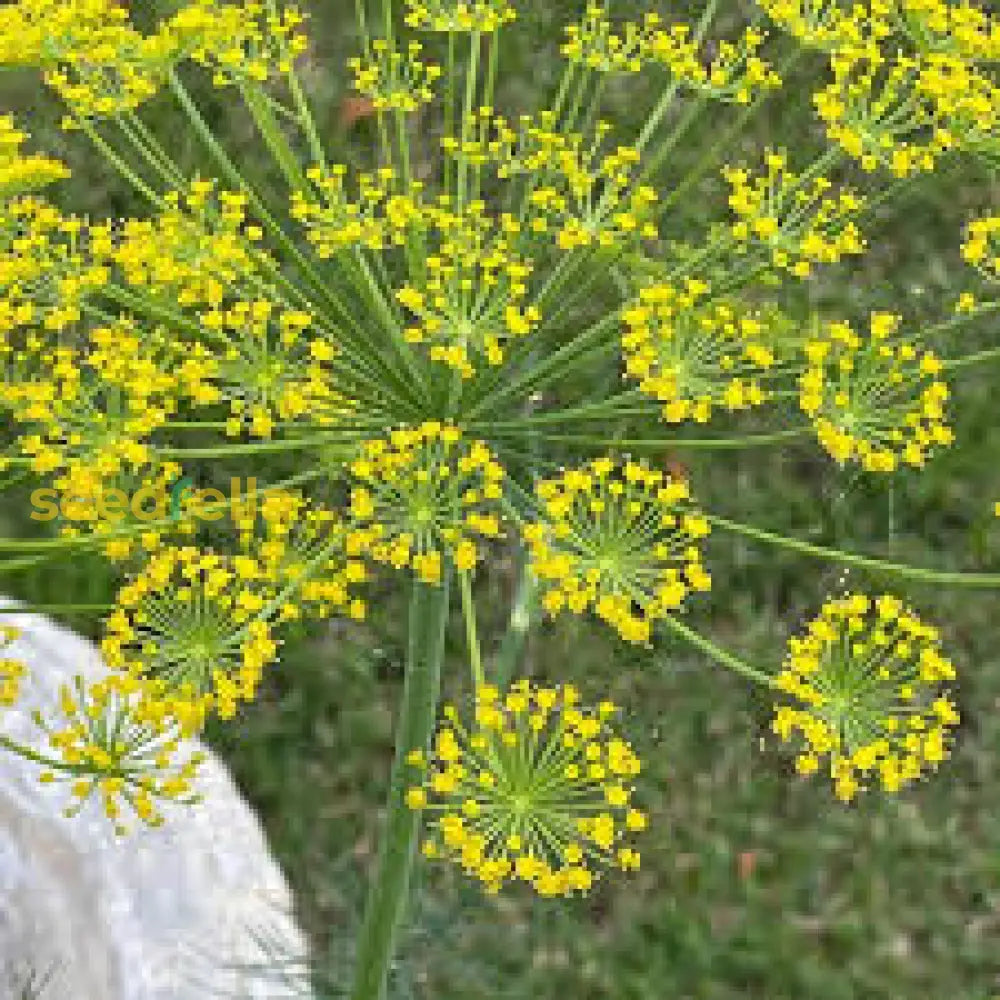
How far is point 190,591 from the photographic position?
1.90m

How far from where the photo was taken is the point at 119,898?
127 inches

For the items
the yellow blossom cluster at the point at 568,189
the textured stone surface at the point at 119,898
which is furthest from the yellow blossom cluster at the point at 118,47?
the textured stone surface at the point at 119,898

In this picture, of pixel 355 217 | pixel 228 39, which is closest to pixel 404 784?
pixel 355 217

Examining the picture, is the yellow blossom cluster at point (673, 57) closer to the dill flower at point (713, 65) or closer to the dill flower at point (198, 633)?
the dill flower at point (713, 65)

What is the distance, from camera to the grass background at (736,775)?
392 centimetres

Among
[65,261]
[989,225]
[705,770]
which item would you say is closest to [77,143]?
[705,770]

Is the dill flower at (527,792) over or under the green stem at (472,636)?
under

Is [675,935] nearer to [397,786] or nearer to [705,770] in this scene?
[705,770]

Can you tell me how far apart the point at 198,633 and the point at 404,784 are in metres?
0.39

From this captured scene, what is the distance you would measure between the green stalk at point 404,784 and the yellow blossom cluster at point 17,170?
0.69 metres

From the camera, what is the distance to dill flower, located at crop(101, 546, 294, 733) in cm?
185

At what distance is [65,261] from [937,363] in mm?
1018

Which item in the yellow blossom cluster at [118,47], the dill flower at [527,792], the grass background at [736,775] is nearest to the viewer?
the dill flower at [527,792]

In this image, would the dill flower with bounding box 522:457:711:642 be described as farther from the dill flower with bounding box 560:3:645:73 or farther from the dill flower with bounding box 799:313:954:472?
the dill flower with bounding box 560:3:645:73
